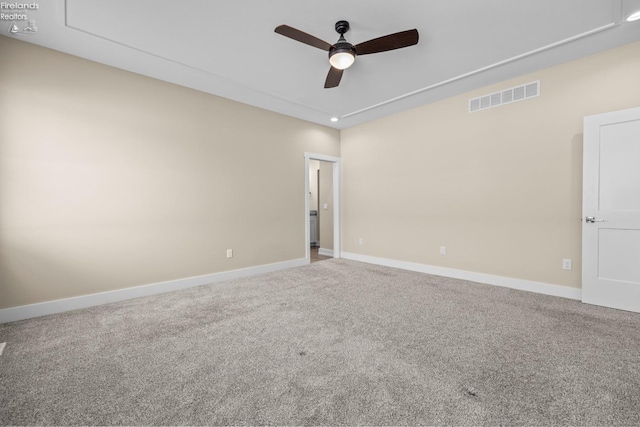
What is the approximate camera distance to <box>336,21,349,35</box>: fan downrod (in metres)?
2.45

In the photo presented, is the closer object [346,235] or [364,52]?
[364,52]

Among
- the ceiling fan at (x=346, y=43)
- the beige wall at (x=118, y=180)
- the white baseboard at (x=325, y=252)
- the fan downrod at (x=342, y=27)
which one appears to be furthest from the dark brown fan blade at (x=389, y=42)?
the white baseboard at (x=325, y=252)

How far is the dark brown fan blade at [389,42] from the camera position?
2.27m

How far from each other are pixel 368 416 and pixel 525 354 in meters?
1.41

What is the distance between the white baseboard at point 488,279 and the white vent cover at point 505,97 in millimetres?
2440

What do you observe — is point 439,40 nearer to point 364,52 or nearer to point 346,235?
point 364,52

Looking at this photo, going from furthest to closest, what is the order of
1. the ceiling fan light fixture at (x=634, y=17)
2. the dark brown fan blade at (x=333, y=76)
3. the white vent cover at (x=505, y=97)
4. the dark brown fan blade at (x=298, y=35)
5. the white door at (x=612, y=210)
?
the white vent cover at (x=505, y=97) → the dark brown fan blade at (x=333, y=76) → the white door at (x=612, y=210) → the ceiling fan light fixture at (x=634, y=17) → the dark brown fan blade at (x=298, y=35)

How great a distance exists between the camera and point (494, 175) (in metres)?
3.77

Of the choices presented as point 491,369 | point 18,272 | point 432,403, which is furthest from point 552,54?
point 18,272

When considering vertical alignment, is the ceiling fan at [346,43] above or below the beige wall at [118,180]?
above

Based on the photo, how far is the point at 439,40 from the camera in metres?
2.74

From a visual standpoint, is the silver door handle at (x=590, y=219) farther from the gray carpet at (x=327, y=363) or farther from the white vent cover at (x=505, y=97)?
the white vent cover at (x=505, y=97)

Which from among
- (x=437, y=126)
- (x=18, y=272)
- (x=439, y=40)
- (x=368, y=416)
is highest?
(x=439, y=40)

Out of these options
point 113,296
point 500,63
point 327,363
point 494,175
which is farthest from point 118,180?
point 494,175
